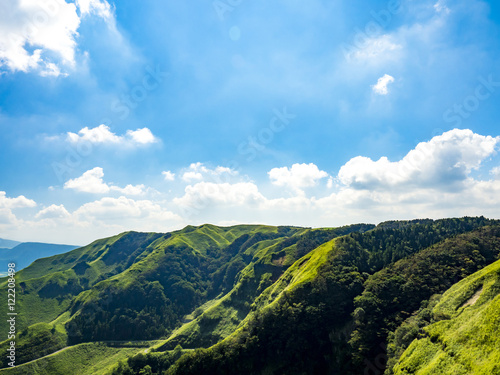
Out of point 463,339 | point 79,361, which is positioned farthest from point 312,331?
point 79,361

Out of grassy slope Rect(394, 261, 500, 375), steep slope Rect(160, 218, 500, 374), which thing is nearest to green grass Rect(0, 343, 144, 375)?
steep slope Rect(160, 218, 500, 374)

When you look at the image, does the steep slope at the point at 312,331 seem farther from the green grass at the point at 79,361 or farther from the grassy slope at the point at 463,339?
the green grass at the point at 79,361

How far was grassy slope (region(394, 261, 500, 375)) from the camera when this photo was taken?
1987 inches

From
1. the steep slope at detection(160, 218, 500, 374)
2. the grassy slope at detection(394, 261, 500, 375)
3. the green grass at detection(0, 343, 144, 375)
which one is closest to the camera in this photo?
the grassy slope at detection(394, 261, 500, 375)

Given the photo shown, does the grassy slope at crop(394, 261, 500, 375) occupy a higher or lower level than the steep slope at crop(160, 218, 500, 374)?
higher

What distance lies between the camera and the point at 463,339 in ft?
191

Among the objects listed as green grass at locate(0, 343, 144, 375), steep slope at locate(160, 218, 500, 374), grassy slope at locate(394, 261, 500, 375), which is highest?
grassy slope at locate(394, 261, 500, 375)

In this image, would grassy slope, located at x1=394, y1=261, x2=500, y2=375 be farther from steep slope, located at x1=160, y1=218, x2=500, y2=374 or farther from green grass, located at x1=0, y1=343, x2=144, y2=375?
green grass, located at x1=0, y1=343, x2=144, y2=375

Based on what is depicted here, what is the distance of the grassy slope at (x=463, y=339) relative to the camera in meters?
50.5

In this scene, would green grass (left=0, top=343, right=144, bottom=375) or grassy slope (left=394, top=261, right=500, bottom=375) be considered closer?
grassy slope (left=394, top=261, right=500, bottom=375)

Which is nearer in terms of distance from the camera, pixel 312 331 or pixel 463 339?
pixel 463 339

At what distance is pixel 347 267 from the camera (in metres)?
146

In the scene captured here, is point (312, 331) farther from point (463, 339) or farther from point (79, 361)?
point (79, 361)

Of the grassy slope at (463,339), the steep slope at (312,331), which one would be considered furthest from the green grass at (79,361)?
the grassy slope at (463,339)
